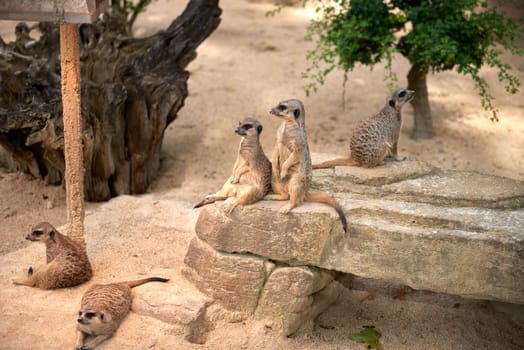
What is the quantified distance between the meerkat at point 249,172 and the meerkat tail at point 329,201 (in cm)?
31

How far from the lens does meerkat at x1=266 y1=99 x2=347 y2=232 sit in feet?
15.0

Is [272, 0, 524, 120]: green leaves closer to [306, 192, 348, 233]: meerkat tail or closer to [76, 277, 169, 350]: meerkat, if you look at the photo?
[306, 192, 348, 233]: meerkat tail

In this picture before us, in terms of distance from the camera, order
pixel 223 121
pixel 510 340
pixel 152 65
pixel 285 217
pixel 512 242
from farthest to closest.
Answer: pixel 223 121, pixel 152 65, pixel 510 340, pixel 285 217, pixel 512 242

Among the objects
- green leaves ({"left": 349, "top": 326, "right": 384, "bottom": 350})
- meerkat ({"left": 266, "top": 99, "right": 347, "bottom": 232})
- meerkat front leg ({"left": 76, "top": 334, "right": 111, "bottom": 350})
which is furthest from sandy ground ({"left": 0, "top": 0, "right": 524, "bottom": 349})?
meerkat ({"left": 266, "top": 99, "right": 347, "bottom": 232})

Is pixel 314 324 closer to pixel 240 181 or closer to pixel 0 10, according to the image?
pixel 240 181

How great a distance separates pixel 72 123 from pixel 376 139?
2.22m

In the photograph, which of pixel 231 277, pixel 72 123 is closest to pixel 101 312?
pixel 231 277

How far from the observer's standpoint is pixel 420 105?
8.12 metres

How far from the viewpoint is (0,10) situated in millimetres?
4664

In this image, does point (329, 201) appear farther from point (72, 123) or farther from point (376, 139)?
point (72, 123)

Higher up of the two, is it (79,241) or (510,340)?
(79,241)

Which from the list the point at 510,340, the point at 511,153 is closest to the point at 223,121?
the point at 511,153

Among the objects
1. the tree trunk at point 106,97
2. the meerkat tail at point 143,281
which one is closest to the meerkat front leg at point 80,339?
the meerkat tail at point 143,281

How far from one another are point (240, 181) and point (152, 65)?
10.7 ft
